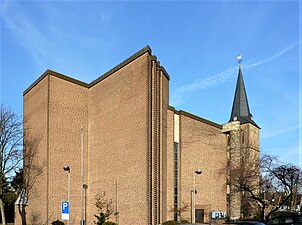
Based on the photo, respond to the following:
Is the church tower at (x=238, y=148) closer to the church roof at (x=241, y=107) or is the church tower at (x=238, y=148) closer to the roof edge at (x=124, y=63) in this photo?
the church roof at (x=241, y=107)

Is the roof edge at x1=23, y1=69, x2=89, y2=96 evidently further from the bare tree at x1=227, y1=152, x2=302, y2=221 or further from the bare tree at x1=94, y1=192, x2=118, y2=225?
the bare tree at x1=227, y1=152, x2=302, y2=221

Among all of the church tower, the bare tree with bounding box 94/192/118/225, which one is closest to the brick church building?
the church tower

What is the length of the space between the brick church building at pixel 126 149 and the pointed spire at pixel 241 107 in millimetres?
4414

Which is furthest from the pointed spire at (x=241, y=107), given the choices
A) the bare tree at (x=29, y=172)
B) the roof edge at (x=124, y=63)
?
the bare tree at (x=29, y=172)

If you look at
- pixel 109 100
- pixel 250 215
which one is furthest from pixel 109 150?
pixel 250 215

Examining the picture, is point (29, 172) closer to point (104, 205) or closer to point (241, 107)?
point (104, 205)

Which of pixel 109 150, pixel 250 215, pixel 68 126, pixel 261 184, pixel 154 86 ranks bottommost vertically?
pixel 250 215

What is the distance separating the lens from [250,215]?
47156 millimetres

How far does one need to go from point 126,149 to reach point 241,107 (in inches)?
1057

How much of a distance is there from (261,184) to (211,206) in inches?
312

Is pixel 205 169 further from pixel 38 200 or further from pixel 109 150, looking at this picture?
pixel 38 200

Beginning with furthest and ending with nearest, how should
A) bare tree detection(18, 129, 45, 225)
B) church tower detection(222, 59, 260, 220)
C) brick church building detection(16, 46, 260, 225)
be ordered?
1. church tower detection(222, 59, 260, 220)
2. bare tree detection(18, 129, 45, 225)
3. brick church building detection(16, 46, 260, 225)

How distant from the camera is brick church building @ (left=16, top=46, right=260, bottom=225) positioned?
32.9 metres

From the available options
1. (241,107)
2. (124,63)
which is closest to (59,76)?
(124,63)
